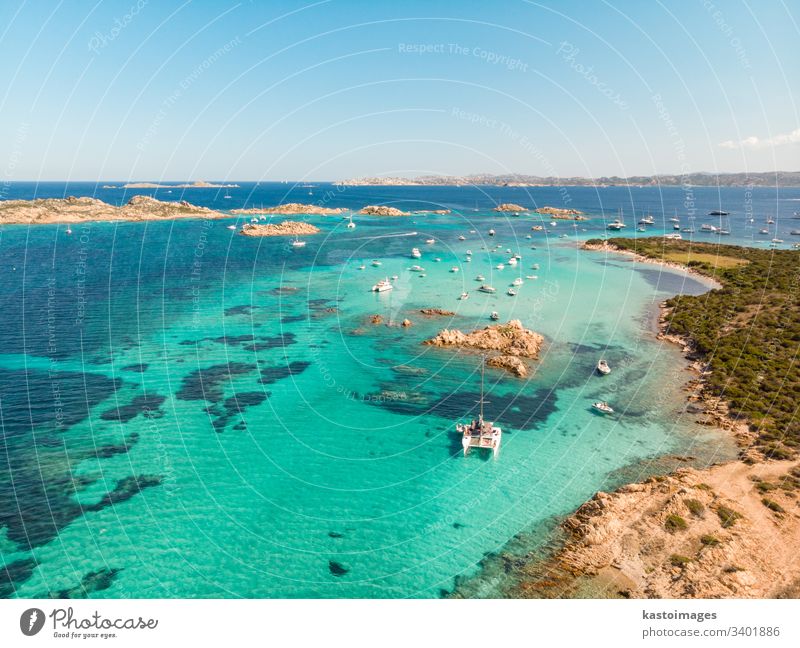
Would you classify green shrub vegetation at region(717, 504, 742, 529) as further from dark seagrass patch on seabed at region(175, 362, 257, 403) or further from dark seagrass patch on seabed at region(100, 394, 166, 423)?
dark seagrass patch on seabed at region(100, 394, 166, 423)

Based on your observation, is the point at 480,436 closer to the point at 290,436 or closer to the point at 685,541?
the point at 685,541

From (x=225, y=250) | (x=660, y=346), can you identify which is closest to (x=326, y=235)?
(x=225, y=250)

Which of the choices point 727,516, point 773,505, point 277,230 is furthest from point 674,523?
point 277,230

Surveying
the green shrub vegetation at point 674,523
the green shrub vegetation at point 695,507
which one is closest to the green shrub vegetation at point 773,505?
the green shrub vegetation at point 695,507

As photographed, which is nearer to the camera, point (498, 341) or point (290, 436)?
point (290, 436)

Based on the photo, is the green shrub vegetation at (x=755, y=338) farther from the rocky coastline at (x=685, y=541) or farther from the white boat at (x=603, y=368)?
the white boat at (x=603, y=368)

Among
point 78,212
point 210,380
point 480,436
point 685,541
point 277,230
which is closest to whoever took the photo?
point 685,541

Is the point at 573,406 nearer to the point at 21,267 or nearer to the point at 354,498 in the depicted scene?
the point at 354,498

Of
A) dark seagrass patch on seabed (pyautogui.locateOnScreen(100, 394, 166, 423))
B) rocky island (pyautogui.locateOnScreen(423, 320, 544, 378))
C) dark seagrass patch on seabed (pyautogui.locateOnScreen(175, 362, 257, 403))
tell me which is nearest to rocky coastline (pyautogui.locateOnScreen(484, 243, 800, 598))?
rocky island (pyautogui.locateOnScreen(423, 320, 544, 378))

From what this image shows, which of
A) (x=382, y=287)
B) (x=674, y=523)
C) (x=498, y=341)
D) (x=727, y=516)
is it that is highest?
(x=382, y=287)
